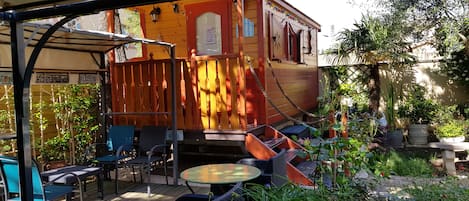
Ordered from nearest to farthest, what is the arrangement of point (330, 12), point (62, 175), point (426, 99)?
point (62, 175) < point (426, 99) < point (330, 12)

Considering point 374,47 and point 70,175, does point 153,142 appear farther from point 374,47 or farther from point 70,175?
point 374,47

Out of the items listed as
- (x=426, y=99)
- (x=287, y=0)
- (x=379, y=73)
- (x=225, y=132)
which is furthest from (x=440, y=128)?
(x=225, y=132)

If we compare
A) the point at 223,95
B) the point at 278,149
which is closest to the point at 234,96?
the point at 223,95

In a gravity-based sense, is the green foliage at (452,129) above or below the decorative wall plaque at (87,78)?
below

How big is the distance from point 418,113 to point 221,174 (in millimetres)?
6766

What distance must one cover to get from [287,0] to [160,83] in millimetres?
2962

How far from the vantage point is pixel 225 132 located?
5121 millimetres

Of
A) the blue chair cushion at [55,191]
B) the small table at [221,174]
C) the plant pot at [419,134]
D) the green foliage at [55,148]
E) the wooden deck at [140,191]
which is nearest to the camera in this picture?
the small table at [221,174]

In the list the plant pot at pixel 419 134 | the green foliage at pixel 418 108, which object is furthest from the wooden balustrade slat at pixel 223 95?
the green foliage at pixel 418 108

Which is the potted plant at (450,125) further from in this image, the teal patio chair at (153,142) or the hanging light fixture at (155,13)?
the hanging light fixture at (155,13)

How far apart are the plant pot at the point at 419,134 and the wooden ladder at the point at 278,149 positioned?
4.02 m

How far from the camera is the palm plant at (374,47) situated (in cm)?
807

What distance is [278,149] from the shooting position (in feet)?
17.5

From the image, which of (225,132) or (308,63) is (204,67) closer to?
(225,132)
